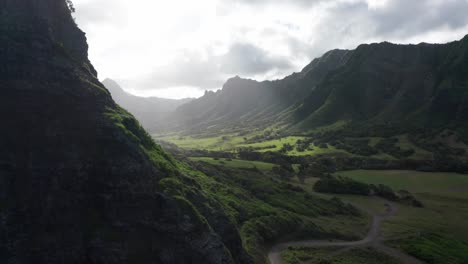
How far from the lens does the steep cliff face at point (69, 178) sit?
33188mm

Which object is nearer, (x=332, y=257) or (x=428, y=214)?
(x=332, y=257)

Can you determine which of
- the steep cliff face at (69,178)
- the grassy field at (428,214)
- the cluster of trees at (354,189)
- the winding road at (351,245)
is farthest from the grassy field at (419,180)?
the steep cliff face at (69,178)

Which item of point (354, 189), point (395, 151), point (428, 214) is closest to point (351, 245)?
point (428, 214)

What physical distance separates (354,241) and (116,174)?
184ft

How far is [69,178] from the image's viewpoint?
35.7 metres

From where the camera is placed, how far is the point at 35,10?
144 ft

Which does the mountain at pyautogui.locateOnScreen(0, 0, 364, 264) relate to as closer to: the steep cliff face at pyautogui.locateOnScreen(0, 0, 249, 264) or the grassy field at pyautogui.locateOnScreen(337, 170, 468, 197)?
the steep cliff face at pyautogui.locateOnScreen(0, 0, 249, 264)

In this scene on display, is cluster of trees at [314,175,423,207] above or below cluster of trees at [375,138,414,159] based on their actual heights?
below

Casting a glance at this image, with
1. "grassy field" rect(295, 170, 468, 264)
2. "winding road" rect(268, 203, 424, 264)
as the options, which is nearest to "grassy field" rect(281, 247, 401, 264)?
"winding road" rect(268, 203, 424, 264)

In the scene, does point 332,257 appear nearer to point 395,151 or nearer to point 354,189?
point 354,189

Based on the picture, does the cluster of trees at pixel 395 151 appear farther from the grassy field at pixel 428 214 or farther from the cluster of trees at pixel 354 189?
the cluster of trees at pixel 354 189

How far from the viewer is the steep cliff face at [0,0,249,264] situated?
33.2 metres

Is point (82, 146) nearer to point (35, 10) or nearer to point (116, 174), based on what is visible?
point (116, 174)

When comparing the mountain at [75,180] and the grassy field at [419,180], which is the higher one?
the mountain at [75,180]
